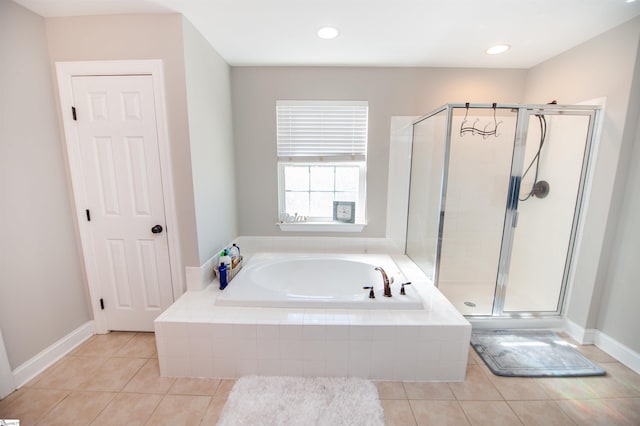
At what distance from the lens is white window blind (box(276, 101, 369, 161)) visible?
2.49 metres

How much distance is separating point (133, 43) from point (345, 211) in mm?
2151

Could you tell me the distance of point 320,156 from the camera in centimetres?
259

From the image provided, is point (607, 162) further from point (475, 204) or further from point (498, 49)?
point (498, 49)

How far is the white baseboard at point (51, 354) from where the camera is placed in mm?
1539

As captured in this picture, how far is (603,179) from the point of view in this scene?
5.91 feet

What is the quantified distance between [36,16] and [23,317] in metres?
1.93

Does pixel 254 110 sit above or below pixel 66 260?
above

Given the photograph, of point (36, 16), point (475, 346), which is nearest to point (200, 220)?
point (36, 16)

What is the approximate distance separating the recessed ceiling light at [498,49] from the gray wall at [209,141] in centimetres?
230

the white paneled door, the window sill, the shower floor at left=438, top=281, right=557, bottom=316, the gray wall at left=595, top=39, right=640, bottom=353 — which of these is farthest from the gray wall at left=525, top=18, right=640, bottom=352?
the white paneled door

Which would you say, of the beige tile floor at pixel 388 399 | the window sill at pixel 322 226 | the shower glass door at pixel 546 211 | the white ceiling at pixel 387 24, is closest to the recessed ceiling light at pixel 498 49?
the white ceiling at pixel 387 24

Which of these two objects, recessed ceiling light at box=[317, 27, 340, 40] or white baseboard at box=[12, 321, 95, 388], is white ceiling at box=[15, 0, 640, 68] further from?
white baseboard at box=[12, 321, 95, 388]

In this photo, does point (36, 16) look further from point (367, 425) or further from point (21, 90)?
point (367, 425)

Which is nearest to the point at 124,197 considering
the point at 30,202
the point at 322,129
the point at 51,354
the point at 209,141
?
the point at 30,202
